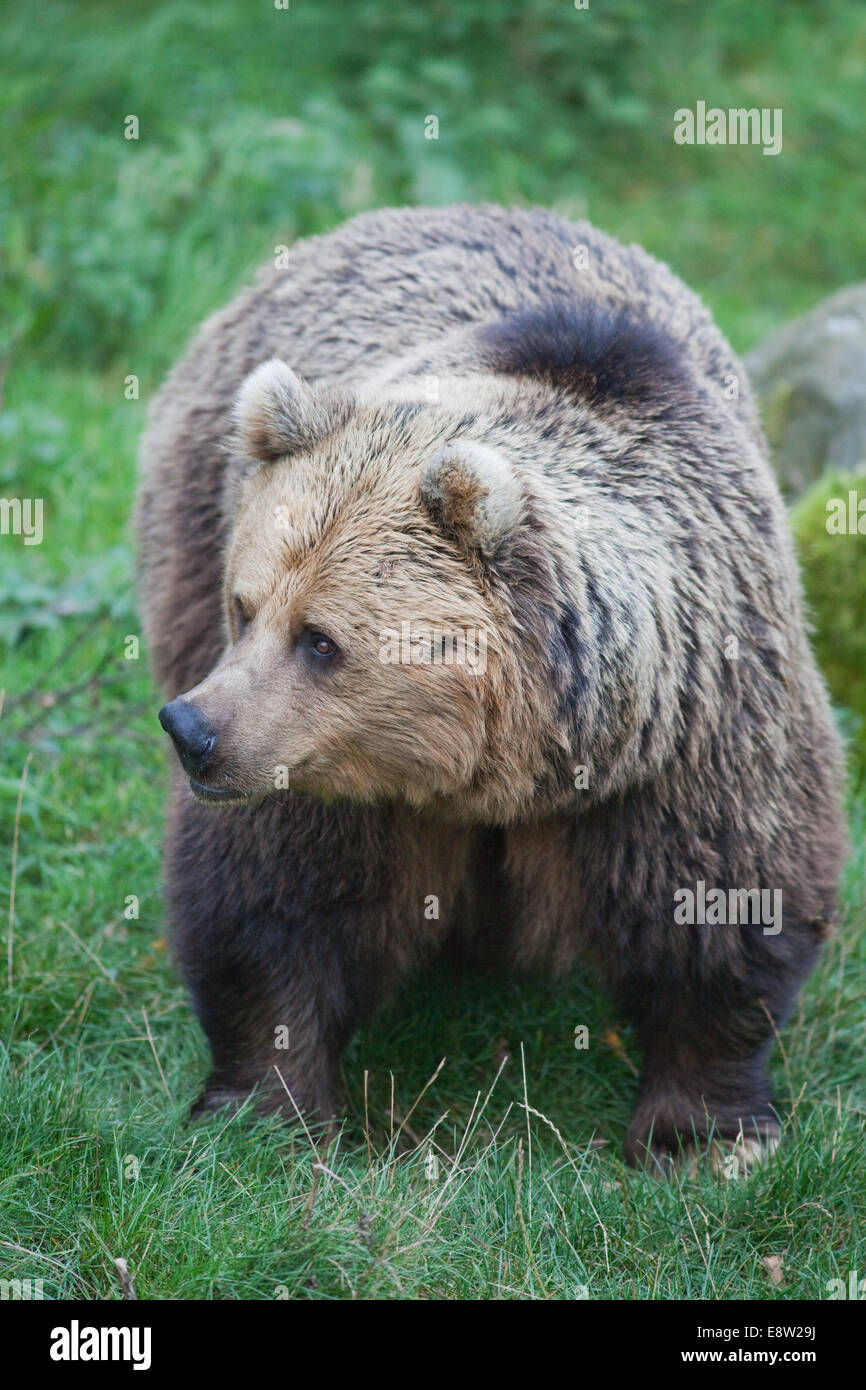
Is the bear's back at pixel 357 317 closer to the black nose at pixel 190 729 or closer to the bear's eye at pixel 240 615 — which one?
the bear's eye at pixel 240 615

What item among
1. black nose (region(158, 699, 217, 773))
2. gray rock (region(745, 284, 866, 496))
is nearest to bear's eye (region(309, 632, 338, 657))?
black nose (region(158, 699, 217, 773))

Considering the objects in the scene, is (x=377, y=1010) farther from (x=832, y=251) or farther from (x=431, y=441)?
(x=832, y=251)

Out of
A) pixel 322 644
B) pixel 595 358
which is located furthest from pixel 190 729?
pixel 595 358

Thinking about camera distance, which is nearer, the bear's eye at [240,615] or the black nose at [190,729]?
the black nose at [190,729]

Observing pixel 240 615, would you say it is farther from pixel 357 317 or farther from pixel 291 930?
pixel 357 317

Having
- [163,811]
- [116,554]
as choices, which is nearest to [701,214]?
[116,554]

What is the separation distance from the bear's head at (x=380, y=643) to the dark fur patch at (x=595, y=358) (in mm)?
453

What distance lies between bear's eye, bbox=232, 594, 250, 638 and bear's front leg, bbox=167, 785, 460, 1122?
0.57 metres

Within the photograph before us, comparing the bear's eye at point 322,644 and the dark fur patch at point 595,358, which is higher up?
the dark fur patch at point 595,358

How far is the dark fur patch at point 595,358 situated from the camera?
4.71 metres

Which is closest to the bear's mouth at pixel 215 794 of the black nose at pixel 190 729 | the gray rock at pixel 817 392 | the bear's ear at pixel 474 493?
the black nose at pixel 190 729

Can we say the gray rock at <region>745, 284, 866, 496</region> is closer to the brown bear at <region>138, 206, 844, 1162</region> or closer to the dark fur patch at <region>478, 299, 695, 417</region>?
the brown bear at <region>138, 206, 844, 1162</region>

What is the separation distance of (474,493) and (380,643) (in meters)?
0.46

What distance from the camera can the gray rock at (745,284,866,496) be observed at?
26.7 ft
